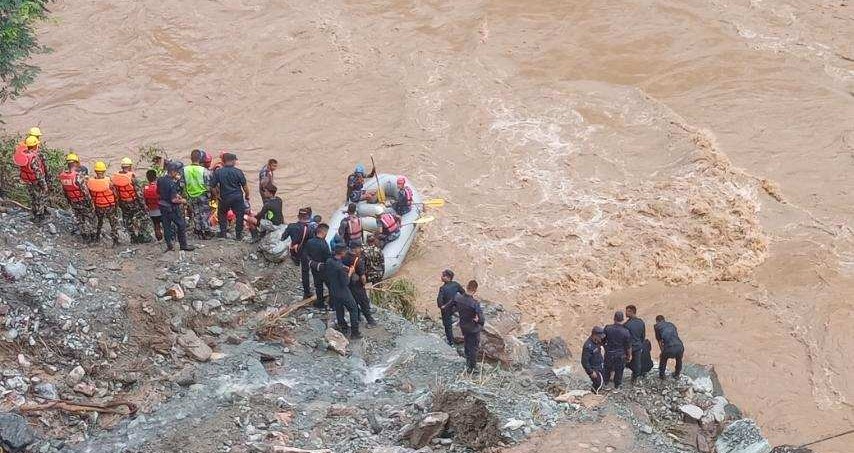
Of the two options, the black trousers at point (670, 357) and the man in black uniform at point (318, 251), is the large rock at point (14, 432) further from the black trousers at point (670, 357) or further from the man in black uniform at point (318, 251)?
the black trousers at point (670, 357)

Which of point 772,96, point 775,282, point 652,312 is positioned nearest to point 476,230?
point 652,312

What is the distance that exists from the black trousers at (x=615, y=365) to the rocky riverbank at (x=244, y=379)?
21cm

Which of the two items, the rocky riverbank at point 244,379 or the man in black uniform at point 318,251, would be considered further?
the man in black uniform at point 318,251

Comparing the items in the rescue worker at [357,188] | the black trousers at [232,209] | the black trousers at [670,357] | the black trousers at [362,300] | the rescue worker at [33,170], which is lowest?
the black trousers at [670,357]

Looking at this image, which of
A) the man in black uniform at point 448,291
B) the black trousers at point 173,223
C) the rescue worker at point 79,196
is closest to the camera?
the man in black uniform at point 448,291

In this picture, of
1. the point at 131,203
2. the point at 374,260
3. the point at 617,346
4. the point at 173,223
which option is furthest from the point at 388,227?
the point at 617,346

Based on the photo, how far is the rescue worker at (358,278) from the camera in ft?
33.0

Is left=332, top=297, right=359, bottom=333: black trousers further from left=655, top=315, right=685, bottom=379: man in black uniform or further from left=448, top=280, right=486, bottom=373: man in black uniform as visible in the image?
left=655, top=315, right=685, bottom=379: man in black uniform

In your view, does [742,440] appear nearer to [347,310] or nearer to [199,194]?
[347,310]

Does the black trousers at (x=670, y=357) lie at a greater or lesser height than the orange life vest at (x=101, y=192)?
lesser

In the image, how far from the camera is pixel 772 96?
18500 mm

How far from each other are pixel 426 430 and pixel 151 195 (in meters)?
4.66

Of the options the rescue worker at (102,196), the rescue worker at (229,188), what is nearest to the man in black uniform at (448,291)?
the rescue worker at (229,188)

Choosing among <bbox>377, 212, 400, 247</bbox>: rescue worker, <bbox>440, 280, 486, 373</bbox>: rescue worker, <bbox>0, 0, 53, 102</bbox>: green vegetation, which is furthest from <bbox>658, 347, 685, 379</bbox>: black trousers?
<bbox>0, 0, 53, 102</bbox>: green vegetation
